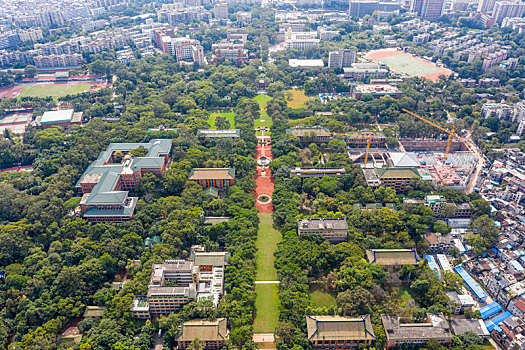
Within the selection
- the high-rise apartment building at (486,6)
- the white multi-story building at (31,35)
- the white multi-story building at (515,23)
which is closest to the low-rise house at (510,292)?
the white multi-story building at (515,23)

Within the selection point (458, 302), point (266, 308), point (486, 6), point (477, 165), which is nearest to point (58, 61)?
point (266, 308)

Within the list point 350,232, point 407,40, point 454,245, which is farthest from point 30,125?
point 407,40

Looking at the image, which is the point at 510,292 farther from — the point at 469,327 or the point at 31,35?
the point at 31,35

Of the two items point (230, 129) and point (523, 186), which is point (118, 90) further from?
point (523, 186)

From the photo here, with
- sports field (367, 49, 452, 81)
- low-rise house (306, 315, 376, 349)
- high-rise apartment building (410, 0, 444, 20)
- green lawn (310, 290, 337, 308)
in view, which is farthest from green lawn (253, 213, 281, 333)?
high-rise apartment building (410, 0, 444, 20)

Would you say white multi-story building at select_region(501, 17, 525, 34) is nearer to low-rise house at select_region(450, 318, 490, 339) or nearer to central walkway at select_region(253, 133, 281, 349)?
central walkway at select_region(253, 133, 281, 349)
